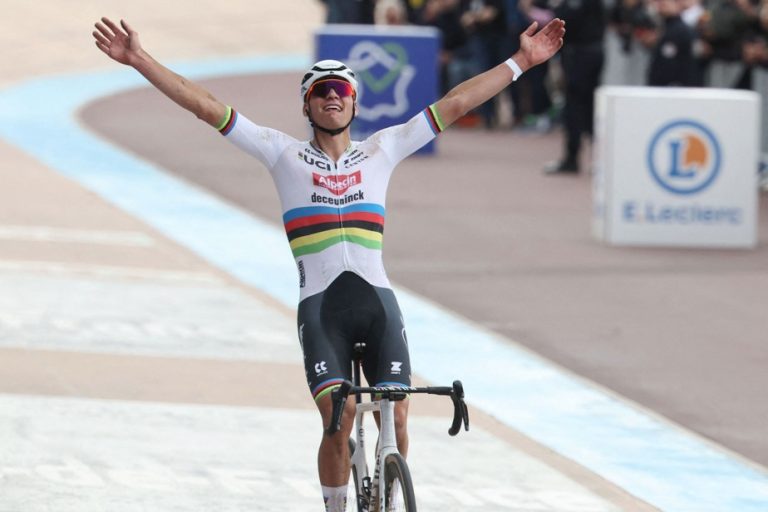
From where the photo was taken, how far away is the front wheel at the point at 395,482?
21.4 feet

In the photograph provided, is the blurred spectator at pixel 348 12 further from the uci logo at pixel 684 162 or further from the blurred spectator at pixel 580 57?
the uci logo at pixel 684 162

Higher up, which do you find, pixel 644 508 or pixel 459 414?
pixel 459 414

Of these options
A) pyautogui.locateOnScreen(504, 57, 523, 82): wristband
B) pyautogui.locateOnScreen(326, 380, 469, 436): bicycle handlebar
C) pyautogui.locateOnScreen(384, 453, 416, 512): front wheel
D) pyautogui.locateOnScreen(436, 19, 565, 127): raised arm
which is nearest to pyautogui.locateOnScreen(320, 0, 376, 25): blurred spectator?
pyautogui.locateOnScreen(436, 19, 565, 127): raised arm

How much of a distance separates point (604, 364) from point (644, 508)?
10.9 ft

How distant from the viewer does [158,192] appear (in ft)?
63.5

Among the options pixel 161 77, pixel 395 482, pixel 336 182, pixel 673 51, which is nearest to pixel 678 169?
pixel 673 51

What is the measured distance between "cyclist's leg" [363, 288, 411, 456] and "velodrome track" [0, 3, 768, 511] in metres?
1.35

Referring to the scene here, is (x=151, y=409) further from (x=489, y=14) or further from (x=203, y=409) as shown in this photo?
(x=489, y=14)

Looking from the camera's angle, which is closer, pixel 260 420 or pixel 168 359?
pixel 260 420

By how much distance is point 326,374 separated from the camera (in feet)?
22.6

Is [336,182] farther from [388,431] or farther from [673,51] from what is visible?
[673,51]

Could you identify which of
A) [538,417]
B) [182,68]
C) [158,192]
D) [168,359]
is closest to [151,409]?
[168,359]

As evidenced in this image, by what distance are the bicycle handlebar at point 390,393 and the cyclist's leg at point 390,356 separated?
13 cm

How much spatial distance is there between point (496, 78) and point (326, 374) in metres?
1.44
